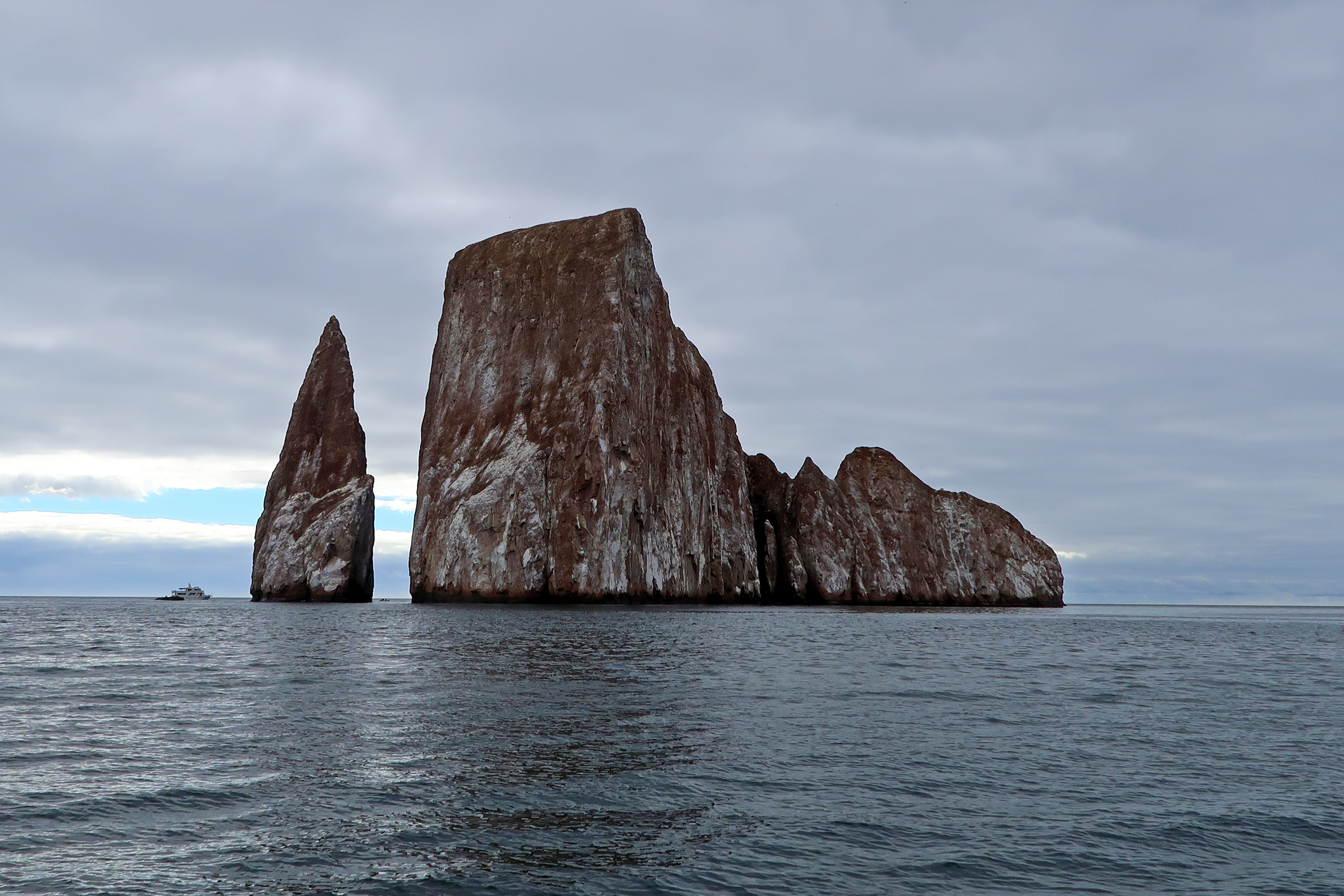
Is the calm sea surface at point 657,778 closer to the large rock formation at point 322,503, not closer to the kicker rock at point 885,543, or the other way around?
the large rock formation at point 322,503

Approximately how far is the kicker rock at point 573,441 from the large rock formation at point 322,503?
887 cm

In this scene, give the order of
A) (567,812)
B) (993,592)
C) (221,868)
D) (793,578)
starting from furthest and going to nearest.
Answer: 1. (993,592)
2. (793,578)
3. (567,812)
4. (221,868)

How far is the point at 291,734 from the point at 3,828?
18.9 ft

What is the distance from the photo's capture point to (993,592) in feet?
396

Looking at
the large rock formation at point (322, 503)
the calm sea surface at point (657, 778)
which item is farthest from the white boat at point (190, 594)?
the calm sea surface at point (657, 778)

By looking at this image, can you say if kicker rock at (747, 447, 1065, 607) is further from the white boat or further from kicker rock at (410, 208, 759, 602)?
the white boat

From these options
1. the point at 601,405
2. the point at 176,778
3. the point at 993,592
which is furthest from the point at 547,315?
the point at 176,778

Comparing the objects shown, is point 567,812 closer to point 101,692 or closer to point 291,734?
point 291,734

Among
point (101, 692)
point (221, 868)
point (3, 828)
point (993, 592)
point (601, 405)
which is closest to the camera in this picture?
point (221, 868)

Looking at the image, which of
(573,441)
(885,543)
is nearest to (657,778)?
(573,441)

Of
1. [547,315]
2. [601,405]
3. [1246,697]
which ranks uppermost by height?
[547,315]

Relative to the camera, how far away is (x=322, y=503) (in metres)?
96.7

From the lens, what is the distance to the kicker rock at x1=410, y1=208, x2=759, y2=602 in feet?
253

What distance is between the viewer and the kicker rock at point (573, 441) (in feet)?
253
